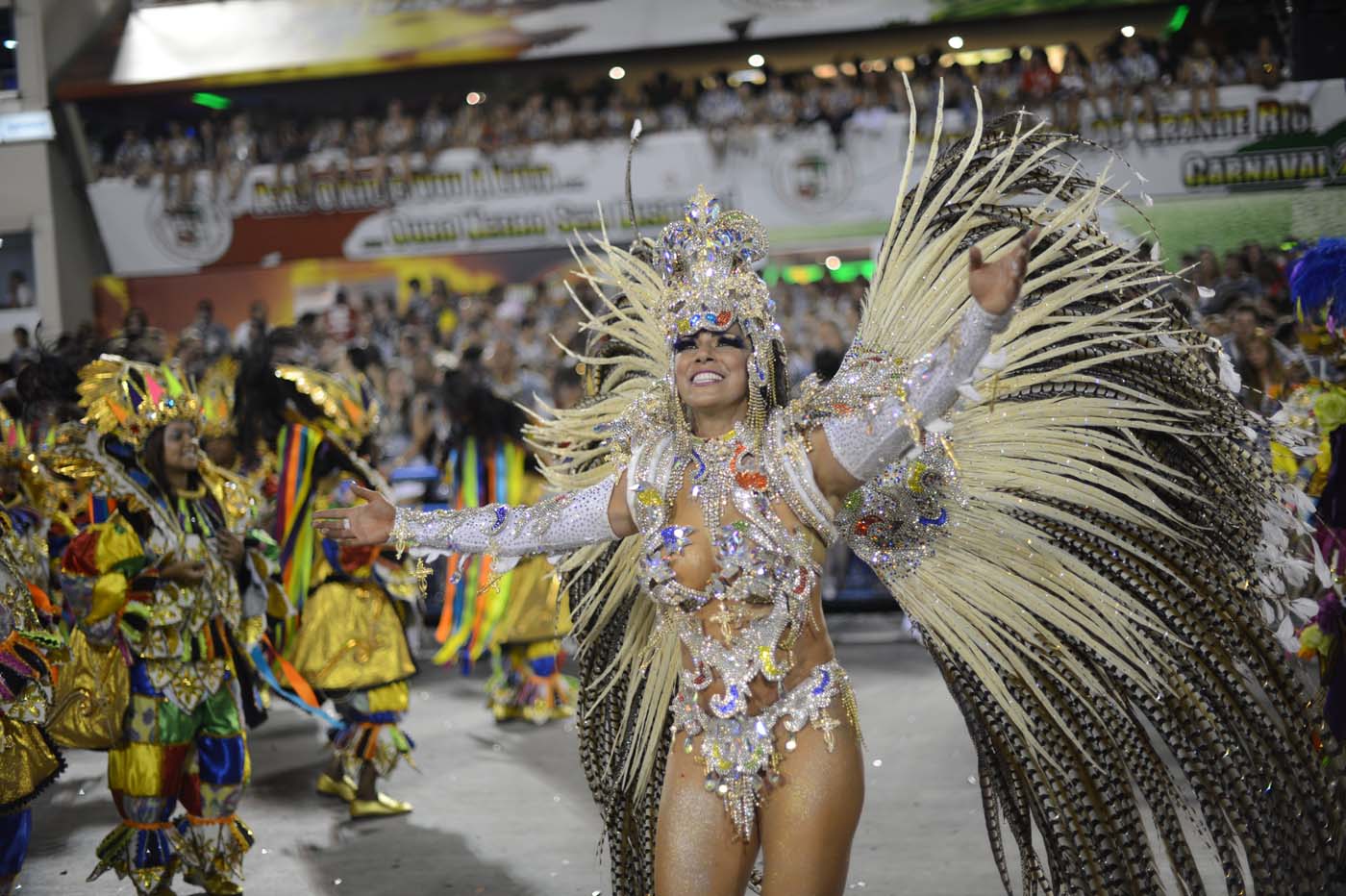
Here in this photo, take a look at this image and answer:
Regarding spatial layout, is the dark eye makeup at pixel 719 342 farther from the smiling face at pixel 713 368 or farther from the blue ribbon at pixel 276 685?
the blue ribbon at pixel 276 685

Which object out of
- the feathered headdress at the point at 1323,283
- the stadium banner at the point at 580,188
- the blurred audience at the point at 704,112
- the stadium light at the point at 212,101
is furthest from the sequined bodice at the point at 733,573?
the stadium light at the point at 212,101

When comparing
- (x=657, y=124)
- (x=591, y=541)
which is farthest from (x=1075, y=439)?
(x=657, y=124)

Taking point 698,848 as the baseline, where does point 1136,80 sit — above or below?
above

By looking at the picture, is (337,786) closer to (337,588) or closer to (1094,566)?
(337,588)

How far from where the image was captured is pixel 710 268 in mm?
3584

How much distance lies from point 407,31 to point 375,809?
1382cm

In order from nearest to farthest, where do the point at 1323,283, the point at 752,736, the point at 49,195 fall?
the point at 752,736
the point at 1323,283
the point at 49,195

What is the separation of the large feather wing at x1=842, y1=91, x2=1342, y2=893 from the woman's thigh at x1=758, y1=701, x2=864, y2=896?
1.45ft

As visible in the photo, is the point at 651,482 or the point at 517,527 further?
the point at 517,527

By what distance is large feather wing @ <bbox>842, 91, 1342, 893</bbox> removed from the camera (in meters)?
3.46

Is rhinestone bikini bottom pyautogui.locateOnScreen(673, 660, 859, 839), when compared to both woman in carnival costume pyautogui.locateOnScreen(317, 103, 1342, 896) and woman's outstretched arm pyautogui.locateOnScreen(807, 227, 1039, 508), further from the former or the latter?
woman's outstretched arm pyautogui.locateOnScreen(807, 227, 1039, 508)

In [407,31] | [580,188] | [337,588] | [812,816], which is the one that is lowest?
[337,588]

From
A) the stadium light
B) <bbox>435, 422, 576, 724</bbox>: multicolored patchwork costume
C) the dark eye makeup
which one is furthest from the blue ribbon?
the stadium light

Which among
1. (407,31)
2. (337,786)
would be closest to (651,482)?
(337,786)
